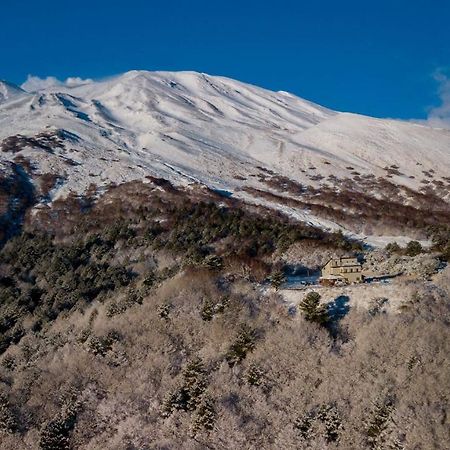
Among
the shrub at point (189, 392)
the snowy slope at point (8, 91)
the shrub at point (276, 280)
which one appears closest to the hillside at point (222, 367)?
the shrub at point (189, 392)

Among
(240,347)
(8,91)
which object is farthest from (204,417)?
(8,91)

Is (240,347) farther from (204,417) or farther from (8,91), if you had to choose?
(8,91)

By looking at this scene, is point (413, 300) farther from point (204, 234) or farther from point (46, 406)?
point (204, 234)

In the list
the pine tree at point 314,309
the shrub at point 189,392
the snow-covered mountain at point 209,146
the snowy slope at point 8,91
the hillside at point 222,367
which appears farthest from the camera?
the snowy slope at point 8,91

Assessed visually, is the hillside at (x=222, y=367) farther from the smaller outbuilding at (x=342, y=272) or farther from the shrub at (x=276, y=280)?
the smaller outbuilding at (x=342, y=272)

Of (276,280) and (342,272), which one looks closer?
(276,280)

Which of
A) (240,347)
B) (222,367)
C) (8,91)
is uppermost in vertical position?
(8,91)

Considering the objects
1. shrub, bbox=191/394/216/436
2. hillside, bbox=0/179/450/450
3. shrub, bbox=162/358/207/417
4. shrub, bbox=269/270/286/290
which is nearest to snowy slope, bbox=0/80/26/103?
hillside, bbox=0/179/450/450
